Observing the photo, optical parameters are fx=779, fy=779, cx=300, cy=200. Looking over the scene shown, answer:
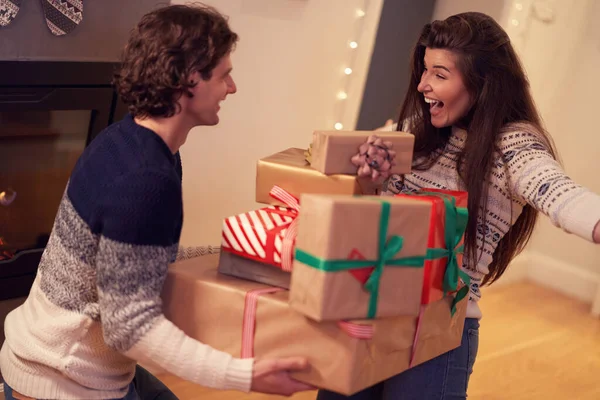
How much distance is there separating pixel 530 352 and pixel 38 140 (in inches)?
83.5

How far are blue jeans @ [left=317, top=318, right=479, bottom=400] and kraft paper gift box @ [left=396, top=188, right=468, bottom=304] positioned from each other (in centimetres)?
21

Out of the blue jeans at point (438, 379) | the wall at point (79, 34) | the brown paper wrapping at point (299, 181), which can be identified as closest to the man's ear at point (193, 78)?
the brown paper wrapping at point (299, 181)

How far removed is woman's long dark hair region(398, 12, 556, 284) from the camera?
1.53 m

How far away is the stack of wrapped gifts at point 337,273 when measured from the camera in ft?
3.71

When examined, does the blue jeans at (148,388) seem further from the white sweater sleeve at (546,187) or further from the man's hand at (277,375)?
the white sweater sleeve at (546,187)

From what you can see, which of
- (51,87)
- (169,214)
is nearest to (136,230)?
(169,214)

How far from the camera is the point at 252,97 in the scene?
105 inches

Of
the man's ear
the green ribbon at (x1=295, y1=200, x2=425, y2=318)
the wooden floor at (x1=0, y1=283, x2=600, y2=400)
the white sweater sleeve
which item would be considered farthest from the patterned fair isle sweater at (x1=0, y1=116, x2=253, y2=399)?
the wooden floor at (x1=0, y1=283, x2=600, y2=400)

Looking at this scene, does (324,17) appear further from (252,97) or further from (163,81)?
(163,81)

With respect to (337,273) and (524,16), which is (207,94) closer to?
(337,273)

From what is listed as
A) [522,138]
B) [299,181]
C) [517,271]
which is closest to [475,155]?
[522,138]

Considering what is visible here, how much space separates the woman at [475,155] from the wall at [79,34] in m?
0.93

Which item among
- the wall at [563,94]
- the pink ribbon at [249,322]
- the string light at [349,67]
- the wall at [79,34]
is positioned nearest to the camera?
the pink ribbon at [249,322]

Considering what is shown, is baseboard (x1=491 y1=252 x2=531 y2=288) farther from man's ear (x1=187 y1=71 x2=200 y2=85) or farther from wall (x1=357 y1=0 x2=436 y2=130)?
man's ear (x1=187 y1=71 x2=200 y2=85)
